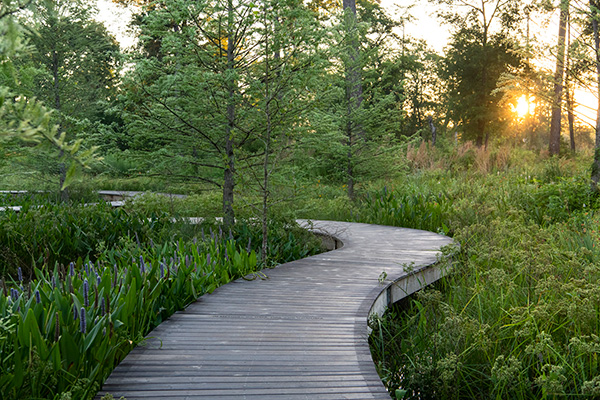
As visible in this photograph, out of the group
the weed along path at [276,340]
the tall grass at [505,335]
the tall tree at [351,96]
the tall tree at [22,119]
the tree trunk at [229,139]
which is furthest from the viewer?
the tall tree at [351,96]

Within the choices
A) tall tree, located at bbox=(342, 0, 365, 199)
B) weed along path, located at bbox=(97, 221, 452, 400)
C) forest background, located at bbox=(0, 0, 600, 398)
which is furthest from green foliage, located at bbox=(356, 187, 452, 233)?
weed along path, located at bbox=(97, 221, 452, 400)

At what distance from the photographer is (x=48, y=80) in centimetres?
1205

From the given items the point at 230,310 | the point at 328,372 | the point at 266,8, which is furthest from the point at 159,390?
the point at 266,8

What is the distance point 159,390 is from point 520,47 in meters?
9.35

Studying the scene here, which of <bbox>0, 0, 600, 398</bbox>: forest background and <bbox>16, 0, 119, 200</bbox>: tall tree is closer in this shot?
<bbox>0, 0, 600, 398</bbox>: forest background

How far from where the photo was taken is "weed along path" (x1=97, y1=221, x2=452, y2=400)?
2402 millimetres

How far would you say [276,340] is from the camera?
3.04 metres

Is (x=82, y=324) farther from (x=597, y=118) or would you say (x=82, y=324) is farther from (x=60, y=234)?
(x=597, y=118)

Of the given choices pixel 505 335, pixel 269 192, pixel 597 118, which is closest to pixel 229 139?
pixel 269 192

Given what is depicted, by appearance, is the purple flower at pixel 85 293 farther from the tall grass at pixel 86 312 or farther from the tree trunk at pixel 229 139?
the tree trunk at pixel 229 139

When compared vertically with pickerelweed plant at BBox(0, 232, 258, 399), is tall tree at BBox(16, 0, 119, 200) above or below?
above

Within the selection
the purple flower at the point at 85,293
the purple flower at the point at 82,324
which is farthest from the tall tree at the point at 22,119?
the purple flower at the point at 85,293

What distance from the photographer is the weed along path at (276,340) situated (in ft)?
7.88

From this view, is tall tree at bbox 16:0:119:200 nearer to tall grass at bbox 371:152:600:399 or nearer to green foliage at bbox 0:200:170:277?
green foliage at bbox 0:200:170:277
